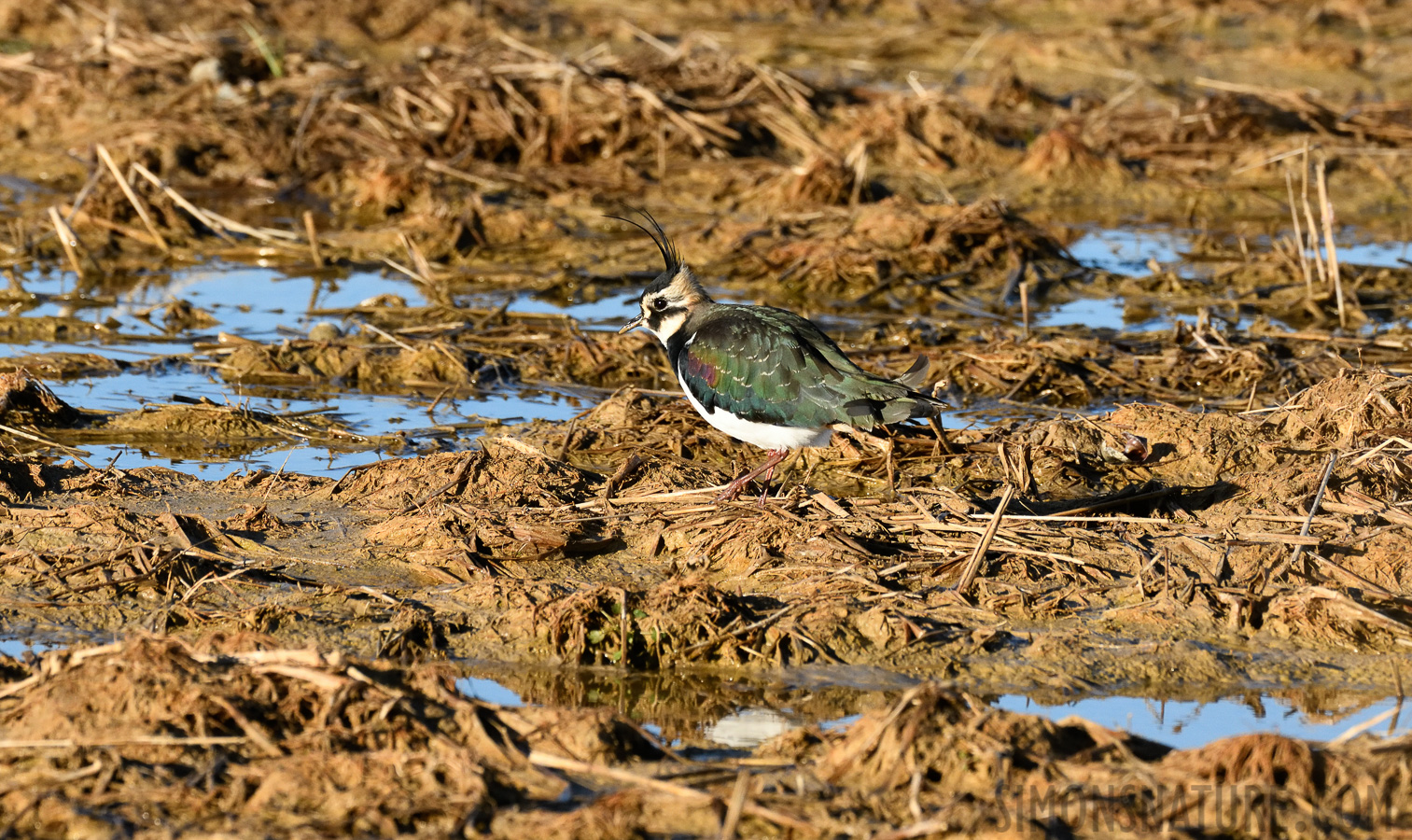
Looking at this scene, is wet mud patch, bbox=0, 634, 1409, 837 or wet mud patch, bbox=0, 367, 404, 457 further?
wet mud patch, bbox=0, 367, 404, 457

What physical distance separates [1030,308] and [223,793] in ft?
21.0

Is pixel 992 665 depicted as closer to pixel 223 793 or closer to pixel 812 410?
pixel 812 410

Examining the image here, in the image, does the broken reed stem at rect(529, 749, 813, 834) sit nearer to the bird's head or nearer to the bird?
the bird

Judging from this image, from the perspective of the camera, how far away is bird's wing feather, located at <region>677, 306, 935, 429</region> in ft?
19.4

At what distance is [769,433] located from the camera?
19.9 ft

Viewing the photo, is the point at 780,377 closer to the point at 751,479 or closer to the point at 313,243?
the point at 751,479

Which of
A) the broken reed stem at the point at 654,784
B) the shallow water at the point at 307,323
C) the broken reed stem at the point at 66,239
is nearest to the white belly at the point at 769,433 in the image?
the shallow water at the point at 307,323

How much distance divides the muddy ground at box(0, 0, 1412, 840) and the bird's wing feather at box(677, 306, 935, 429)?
1.16 feet

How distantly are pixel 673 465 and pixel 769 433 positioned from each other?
661 mm

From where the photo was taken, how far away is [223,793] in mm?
3984

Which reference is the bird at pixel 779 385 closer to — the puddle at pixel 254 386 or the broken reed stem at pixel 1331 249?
the puddle at pixel 254 386

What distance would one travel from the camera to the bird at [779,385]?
5.92 meters

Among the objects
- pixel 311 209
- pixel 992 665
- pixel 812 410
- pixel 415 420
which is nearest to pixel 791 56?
pixel 311 209

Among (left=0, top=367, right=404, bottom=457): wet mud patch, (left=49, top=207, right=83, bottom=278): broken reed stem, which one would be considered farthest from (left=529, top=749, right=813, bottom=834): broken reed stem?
(left=49, top=207, right=83, bottom=278): broken reed stem
